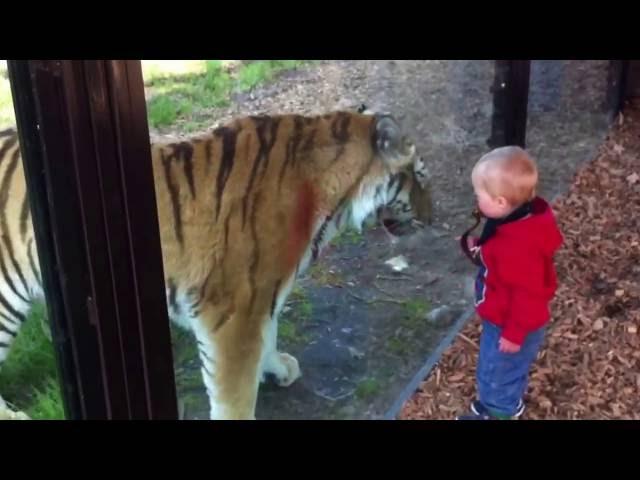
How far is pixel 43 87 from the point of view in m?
1.51

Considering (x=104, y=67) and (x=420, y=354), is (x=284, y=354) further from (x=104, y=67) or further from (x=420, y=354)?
(x=104, y=67)

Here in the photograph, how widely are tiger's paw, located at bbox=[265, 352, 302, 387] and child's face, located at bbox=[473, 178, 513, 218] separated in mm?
631

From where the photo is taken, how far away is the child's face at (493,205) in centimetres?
227

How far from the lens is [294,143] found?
6.99 ft

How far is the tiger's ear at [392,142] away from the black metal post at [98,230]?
823 millimetres

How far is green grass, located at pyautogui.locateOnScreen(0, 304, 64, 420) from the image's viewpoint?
73.4 inches

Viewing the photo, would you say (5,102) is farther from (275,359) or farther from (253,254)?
(275,359)

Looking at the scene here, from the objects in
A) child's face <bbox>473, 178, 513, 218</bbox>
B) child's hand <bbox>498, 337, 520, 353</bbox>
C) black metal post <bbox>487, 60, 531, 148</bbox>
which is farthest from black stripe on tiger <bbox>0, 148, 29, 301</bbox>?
black metal post <bbox>487, 60, 531, 148</bbox>

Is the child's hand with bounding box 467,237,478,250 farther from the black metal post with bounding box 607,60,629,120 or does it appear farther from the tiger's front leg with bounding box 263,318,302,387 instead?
the black metal post with bounding box 607,60,629,120

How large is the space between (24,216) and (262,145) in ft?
1.86

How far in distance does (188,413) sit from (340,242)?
59 cm

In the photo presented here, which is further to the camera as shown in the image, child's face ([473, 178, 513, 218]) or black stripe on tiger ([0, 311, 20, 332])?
child's face ([473, 178, 513, 218])

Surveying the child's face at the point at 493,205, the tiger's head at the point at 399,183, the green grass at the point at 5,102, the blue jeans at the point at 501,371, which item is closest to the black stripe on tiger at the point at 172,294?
the green grass at the point at 5,102

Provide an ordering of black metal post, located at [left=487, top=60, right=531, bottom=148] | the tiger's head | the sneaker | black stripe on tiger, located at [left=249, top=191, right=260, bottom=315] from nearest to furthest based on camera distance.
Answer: black stripe on tiger, located at [left=249, top=191, right=260, bottom=315]
the tiger's head
the sneaker
black metal post, located at [left=487, top=60, right=531, bottom=148]
